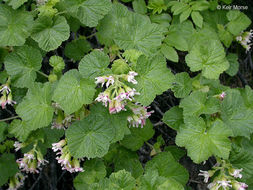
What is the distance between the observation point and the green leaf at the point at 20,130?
1.71m

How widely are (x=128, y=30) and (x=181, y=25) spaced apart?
2.25 ft

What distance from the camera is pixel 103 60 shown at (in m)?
1.37

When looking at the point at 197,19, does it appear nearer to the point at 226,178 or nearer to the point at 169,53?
the point at 169,53

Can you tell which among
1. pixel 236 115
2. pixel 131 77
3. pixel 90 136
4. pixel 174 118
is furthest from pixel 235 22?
pixel 90 136

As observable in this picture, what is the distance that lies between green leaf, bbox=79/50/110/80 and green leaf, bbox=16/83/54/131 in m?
0.28

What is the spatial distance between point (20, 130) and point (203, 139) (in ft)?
3.65

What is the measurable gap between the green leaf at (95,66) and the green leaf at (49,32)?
0.31 meters

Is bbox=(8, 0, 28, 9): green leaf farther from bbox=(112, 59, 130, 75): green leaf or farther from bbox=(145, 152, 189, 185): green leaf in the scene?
bbox=(145, 152, 189, 185): green leaf

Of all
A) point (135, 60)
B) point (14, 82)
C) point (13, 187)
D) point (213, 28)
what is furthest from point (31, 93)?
point (213, 28)

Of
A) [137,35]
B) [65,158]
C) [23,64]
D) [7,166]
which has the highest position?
[137,35]

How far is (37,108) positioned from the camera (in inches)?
59.5

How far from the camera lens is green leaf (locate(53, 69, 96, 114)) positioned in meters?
1.35

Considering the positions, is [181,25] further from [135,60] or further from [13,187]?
[13,187]

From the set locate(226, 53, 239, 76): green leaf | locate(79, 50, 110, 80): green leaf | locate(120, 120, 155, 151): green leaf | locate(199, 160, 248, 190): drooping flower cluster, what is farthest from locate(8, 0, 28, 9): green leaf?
locate(226, 53, 239, 76): green leaf
